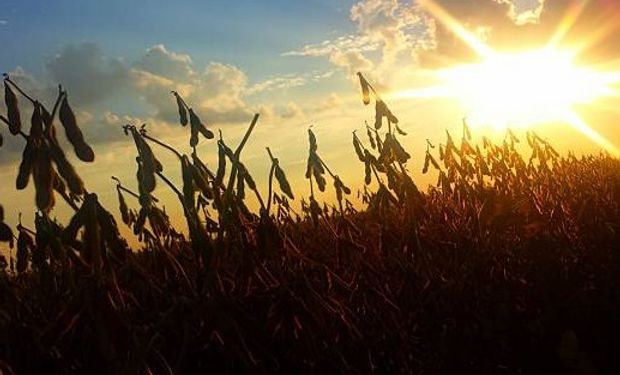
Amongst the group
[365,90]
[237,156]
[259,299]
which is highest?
[365,90]

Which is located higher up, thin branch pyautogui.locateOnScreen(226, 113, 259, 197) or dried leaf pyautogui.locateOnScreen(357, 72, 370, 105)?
dried leaf pyautogui.locateOnScreen(357, 72, 370, 105)

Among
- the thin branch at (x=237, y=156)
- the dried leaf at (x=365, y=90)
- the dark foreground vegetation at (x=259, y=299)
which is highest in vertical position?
the dried leaf at (x=365, y=90)

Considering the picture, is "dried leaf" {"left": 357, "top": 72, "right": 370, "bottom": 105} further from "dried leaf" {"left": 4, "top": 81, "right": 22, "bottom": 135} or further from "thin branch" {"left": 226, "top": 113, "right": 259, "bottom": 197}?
"dried leaf" {"left": 4, "top": 81, "right": 22, "bottom": 135}

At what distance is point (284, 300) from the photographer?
2.41 metres

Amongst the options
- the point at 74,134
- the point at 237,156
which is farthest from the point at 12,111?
the point at 237,156

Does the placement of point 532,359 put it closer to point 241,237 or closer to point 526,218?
point 241,237

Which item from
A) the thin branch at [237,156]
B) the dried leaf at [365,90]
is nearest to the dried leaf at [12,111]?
the thin branch at [237,156]

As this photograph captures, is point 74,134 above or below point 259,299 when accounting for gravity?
above

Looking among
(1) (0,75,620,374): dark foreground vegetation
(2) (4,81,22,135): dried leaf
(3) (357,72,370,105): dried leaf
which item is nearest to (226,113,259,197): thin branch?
(1) (0,75,620,374): dark foreground vegetation

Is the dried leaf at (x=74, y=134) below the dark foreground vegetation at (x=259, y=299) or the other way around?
the other way around

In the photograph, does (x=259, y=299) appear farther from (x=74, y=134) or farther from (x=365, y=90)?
(x=365, y=90)

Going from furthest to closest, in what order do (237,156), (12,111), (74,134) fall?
1. (237,156)
2. (12,111)
3. (74,134)

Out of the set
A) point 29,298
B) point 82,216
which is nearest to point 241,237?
point 82,216

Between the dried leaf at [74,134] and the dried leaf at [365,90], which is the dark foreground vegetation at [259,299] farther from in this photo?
the dried leaf at [365,90]
